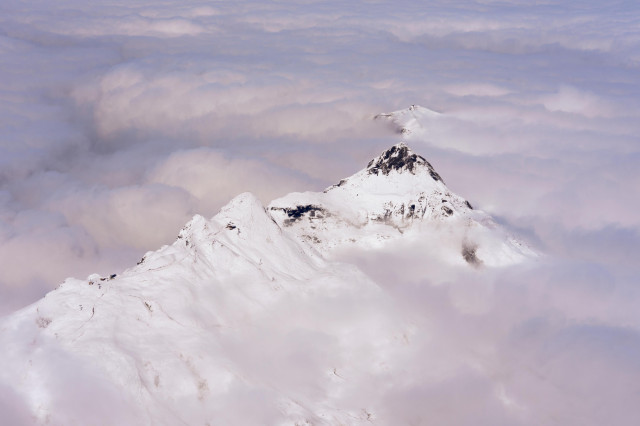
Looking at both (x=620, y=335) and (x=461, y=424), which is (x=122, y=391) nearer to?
(x=461, y=424)

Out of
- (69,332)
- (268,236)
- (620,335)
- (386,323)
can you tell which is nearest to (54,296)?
(69,332)

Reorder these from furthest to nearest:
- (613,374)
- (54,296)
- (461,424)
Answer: (613,374) < (461,424) < (54,296)

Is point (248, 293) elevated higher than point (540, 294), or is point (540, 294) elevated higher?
point (248, 293)

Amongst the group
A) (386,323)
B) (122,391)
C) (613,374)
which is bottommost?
(613,374)

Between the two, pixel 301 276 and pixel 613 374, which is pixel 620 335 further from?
pixel 301 276

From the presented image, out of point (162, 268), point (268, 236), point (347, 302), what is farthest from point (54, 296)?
point (347, 302)

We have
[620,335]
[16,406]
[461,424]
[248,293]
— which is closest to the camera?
[16,406]

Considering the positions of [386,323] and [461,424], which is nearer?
[461,424]
